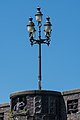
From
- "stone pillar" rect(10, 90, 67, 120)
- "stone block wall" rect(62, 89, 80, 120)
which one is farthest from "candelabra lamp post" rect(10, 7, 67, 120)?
"stone block wall" rect(62, 89, 80, 120)

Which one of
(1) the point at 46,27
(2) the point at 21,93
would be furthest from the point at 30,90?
(1) the point at 46,27

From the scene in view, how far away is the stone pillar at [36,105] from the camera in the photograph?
2223 centimetres

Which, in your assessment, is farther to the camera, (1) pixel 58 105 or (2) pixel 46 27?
(2) pixel 46 27

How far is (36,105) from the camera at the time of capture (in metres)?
22.3

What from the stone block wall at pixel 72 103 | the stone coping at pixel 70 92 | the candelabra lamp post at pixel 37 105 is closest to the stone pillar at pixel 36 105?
the candelabra lamp post at pixel 37 105

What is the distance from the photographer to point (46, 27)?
24.6 metres

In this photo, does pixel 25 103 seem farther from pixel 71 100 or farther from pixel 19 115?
pixel 71 100

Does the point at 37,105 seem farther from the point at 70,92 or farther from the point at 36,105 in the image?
the point at 70,92

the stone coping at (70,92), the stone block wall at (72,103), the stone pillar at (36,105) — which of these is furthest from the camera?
the stone coping at (70,92)

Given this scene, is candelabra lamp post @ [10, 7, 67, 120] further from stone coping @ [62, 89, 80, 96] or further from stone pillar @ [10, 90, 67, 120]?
stone coping @ [62, 89, 80, 96]

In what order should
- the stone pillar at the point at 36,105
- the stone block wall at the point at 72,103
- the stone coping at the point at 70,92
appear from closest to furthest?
the stone pillar at the point at 36,105, the stone block wall at the point at 72,103, the stone coping at the point at 70,92

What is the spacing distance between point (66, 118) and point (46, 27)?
395 centimetres

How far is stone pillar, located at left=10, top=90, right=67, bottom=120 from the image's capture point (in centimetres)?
2223

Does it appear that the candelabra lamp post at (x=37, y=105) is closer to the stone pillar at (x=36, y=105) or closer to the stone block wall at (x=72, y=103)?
the stone pillar at (x=36, y=105)
